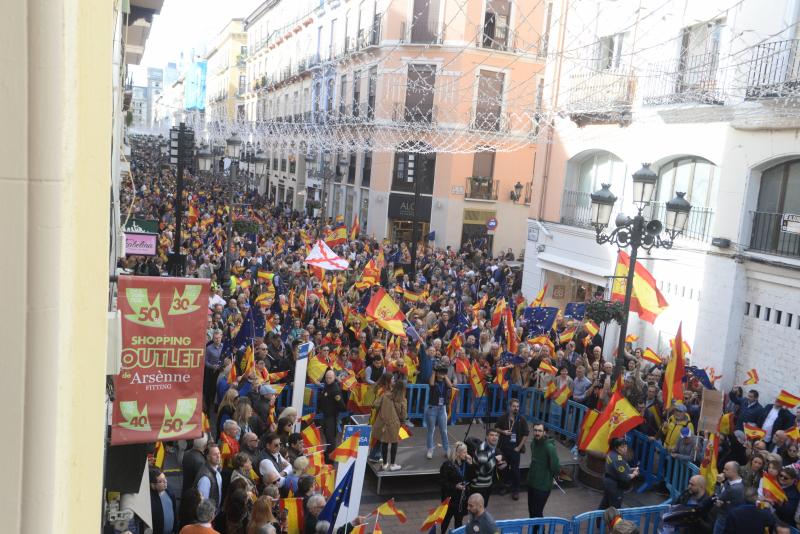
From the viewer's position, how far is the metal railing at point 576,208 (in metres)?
20.1

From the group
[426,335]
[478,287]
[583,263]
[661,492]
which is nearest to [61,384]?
[661,492]

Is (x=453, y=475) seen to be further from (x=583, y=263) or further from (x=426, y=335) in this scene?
(x=583, y=263)

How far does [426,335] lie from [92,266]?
1225 cm

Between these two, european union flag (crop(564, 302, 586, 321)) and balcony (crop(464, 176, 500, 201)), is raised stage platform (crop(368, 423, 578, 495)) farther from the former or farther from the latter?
balcony (crop(464, 176, 500, 201))

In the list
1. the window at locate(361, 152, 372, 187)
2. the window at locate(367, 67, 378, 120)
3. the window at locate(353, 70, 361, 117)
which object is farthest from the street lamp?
the window at locate(361, 152, 372, 187)

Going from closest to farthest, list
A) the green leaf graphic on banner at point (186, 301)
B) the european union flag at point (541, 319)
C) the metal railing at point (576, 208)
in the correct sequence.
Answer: the green leaf graphic on banner at point (186, 301)
the european union flag at point (541, 319)
the metal railing at point (576, 208)

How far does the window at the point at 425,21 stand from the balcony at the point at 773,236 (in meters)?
21.7

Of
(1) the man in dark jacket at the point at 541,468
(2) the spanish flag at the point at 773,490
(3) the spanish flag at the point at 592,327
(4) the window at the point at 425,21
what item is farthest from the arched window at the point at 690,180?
(4) the window at the point at 425,21

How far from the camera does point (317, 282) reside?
1744cm

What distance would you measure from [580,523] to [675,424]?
3196 mm

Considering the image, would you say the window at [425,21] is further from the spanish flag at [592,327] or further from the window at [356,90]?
the spanish flag at [592,327]

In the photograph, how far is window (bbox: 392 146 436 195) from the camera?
34500mm

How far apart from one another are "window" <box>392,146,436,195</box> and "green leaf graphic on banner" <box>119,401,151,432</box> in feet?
97.3

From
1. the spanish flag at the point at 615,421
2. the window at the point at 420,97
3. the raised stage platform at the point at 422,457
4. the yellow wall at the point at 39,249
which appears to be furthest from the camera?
the window at the point at 420,97
